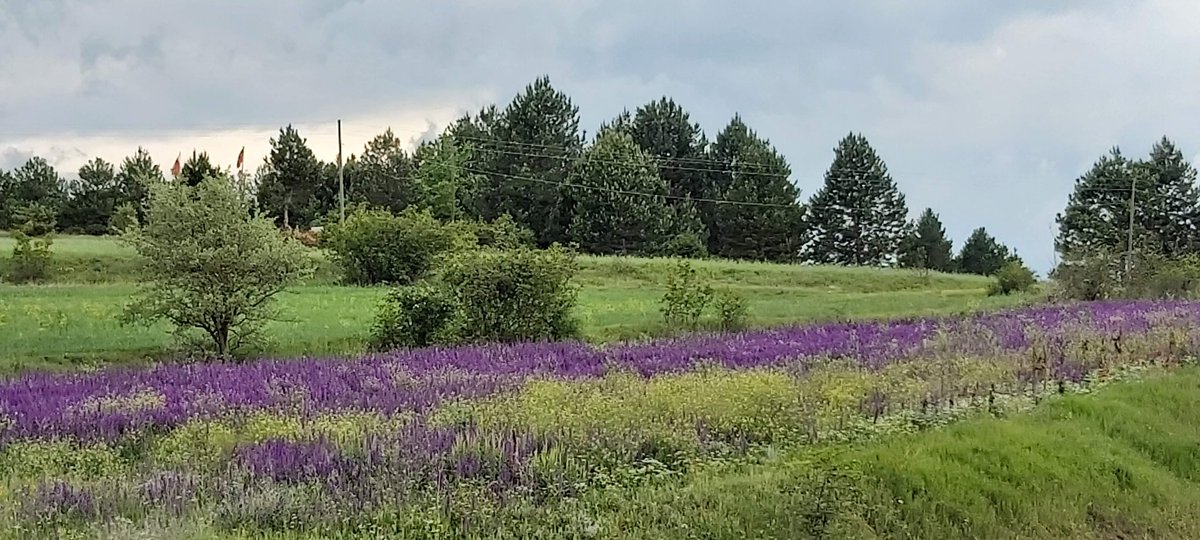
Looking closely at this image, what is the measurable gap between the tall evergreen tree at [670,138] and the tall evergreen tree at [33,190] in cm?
4605

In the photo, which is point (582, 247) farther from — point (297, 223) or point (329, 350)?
point (329, 350)

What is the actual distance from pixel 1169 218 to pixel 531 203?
49421 mm

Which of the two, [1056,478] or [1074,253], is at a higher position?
[1074,253]

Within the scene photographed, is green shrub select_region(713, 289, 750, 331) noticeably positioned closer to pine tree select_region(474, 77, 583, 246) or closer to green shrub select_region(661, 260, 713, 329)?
green shrub select_region(661, 260, 713, 329)

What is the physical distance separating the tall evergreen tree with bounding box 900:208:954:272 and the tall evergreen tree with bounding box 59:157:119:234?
61117 millimetres

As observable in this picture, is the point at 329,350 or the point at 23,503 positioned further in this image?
the point at 329,350

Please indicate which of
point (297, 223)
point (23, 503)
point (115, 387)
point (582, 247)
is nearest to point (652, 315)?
point (115, 387)

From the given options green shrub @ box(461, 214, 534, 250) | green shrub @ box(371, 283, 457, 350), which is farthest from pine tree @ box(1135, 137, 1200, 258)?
green shrub @ box(371, 283, 457, 350)

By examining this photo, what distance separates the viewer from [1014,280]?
47.8m

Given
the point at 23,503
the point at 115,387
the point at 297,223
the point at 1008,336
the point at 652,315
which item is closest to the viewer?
the point at 23,503

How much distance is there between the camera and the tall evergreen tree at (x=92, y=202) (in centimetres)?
7400

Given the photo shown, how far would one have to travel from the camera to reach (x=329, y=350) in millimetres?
20266

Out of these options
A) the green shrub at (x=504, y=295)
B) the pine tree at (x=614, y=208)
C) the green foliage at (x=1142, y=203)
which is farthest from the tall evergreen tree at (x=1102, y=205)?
the green shrub at (x=504, y=295)

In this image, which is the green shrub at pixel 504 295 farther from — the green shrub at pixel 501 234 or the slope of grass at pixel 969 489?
the slope of grass at pixel 969 489
